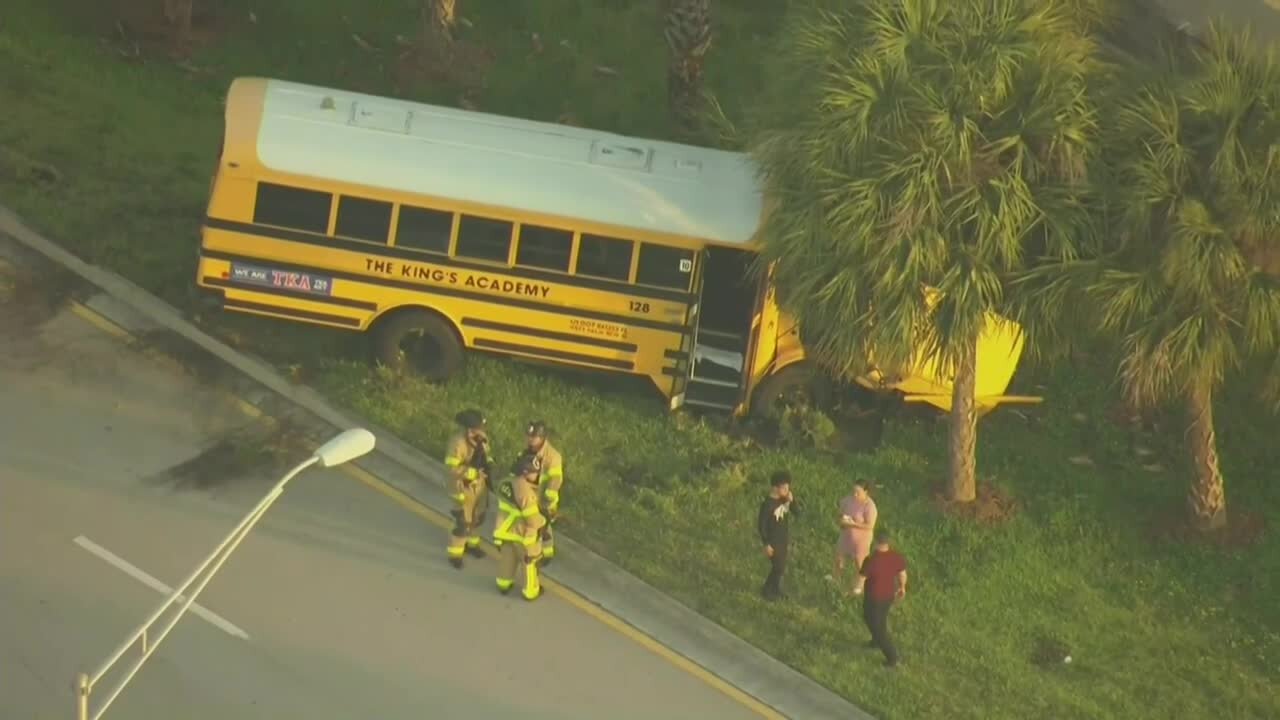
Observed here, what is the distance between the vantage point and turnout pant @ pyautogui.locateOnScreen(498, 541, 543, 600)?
14.9m

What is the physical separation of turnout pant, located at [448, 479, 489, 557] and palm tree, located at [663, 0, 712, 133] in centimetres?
752

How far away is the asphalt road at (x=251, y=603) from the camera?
1415cm

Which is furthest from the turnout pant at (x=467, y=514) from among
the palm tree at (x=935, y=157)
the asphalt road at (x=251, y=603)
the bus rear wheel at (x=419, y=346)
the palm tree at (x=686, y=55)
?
the palm tree at (x=686, y=55)

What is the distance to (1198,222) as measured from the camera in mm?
14211

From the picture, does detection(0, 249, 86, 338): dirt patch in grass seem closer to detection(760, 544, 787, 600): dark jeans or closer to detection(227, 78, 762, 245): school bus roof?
detection(227, 78, 762, 245): school bus roof

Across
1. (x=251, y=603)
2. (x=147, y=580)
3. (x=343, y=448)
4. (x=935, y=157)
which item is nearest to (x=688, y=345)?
(x=935, y=157)

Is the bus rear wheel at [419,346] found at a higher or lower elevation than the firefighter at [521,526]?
higher

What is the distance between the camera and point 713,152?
17.8m

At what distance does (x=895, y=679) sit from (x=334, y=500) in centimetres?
556

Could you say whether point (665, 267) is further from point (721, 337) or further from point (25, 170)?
point (25, 170)

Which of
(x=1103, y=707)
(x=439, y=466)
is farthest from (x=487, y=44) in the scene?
(x=1103, y=707)

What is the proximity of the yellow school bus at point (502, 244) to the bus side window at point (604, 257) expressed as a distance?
0.07 feet

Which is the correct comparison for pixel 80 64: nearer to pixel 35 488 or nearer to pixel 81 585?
pixel 35 488

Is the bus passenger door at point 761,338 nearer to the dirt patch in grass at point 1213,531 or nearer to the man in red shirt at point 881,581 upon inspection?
the man in red shirt at point 881,581
